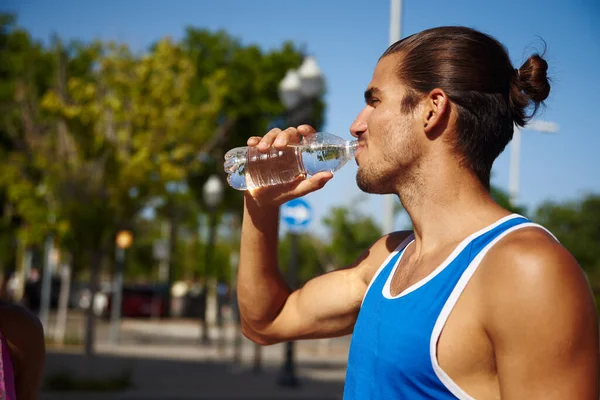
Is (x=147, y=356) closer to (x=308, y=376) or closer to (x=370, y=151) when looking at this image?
(x=308, y=376)

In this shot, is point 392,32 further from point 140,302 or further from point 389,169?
point 140,302

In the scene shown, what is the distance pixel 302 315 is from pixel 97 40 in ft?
74.6

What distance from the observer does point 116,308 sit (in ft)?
79.4

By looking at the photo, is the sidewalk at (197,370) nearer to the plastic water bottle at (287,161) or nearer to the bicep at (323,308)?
the plastic water bottle at (287,161)

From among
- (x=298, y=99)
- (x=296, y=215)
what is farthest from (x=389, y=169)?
(x=298, y=99)

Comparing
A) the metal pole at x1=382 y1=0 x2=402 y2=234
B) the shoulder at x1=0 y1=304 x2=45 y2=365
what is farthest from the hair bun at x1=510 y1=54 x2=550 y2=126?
the metal pole at x1=382 y1=0 x2=402 y2=234

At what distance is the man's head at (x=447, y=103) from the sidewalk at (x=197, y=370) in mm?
11132

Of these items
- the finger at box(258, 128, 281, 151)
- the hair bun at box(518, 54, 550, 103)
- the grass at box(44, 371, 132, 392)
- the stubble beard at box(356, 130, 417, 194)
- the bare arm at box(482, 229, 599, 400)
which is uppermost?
the hair bun at box(518, 54, 550, 103)

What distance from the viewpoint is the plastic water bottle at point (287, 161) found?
2674 millimetres

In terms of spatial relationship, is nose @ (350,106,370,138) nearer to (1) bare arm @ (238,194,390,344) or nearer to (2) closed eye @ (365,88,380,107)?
(2) closed eye @ (365,88,380,107)

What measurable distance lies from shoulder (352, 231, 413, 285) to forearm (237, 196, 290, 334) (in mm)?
278

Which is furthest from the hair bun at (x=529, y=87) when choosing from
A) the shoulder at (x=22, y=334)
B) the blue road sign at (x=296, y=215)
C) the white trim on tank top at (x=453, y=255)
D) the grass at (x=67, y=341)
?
the grass at (x=67, y=341)

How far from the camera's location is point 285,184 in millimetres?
2553

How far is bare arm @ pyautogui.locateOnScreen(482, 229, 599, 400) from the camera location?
158cm
